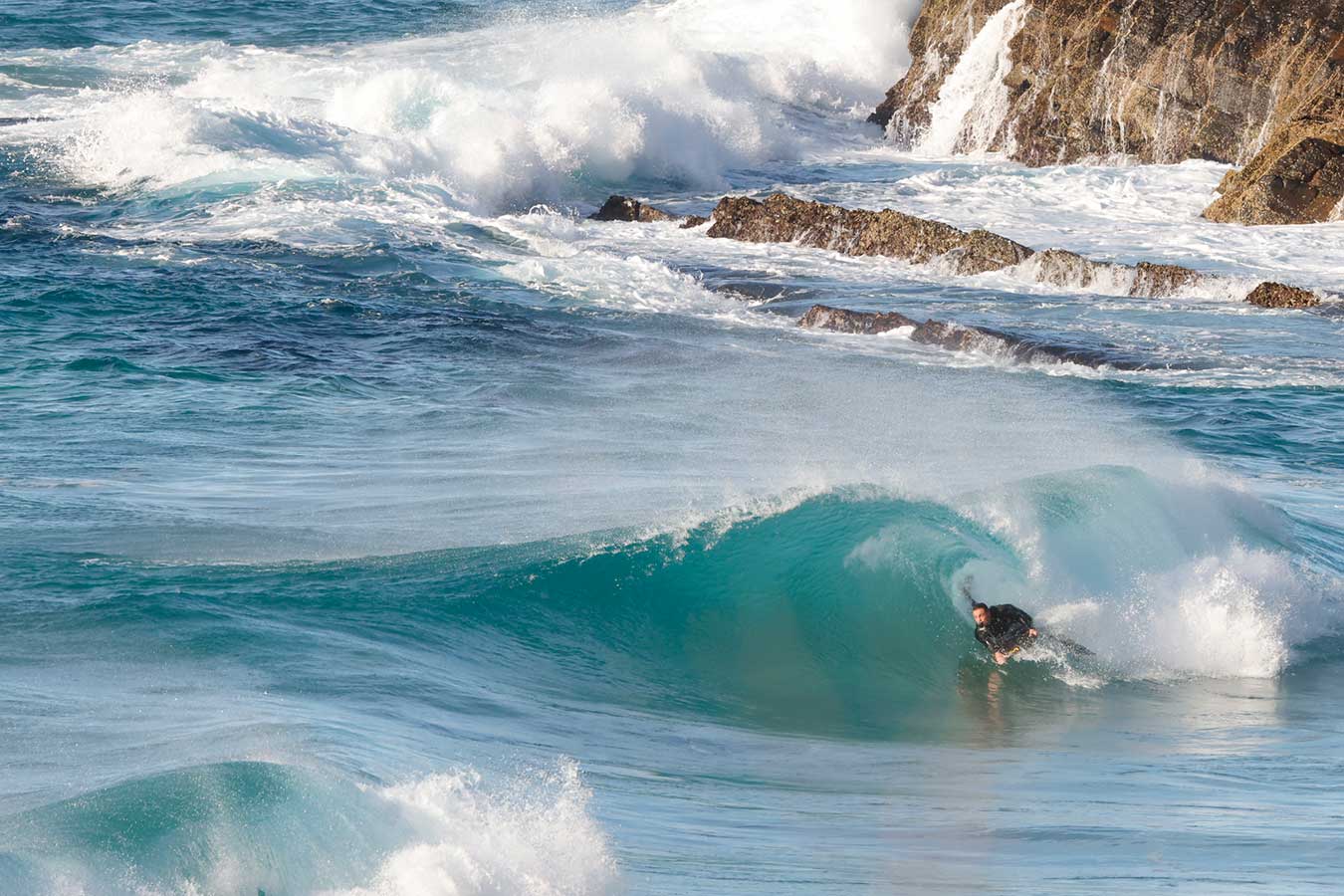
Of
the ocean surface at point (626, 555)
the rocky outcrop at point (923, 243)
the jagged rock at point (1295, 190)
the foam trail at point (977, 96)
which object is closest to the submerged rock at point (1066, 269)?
the rocky outcrop at point (923, 243)

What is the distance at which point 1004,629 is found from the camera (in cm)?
991

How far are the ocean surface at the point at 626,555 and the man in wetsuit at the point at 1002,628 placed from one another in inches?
9.9

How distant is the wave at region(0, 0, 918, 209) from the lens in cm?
2744

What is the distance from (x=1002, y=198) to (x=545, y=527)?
1848 cm

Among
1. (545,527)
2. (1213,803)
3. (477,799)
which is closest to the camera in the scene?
(477,799)

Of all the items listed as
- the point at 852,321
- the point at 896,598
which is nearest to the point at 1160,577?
the point at 896,598

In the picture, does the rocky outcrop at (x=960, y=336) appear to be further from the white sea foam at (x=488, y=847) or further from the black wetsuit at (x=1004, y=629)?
the white sea foam at (x=488, y=847)

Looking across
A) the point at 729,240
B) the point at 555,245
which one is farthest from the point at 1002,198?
the point at 555,245

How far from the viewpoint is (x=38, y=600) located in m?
9.12

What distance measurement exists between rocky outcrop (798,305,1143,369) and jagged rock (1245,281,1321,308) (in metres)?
3.56

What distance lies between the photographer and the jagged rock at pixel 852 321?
758 inches

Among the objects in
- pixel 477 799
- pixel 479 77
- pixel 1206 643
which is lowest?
pixel 1206 643

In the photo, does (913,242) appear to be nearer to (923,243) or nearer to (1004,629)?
(923,243)

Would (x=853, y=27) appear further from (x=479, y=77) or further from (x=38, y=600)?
(x=38, y=600)
